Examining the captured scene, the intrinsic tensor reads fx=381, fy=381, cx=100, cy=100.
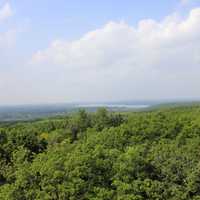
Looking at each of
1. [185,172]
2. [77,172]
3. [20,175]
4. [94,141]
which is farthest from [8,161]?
[185,172]

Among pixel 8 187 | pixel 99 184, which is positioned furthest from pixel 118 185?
pixel 8 187

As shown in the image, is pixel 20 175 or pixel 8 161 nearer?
pixel 20 175

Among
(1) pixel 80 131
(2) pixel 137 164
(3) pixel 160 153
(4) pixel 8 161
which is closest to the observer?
(2) pixel 137 164

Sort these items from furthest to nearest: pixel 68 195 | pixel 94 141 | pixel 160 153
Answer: pixel 94 141 → pixel 160 153 → pixel 68 195

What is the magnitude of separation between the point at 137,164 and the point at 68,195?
21.6 ft

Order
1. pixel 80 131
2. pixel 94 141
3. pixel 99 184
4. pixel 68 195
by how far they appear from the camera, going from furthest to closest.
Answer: pixel 80 131 < pixel 94 141 < pixel 99 184 < pixel 68 195

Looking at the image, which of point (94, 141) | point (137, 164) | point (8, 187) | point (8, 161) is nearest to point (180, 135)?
point (94, 141)

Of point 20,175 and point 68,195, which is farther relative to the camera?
point 20,175

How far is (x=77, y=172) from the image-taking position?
91.2 feet

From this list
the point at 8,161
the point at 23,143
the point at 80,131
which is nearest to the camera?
the point at 8,161

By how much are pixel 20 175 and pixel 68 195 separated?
5017 millimetres

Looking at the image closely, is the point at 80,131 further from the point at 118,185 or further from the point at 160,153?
the point at 118,185

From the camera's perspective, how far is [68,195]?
2647 cm

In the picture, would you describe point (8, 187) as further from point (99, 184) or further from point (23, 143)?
point (23, 143)
